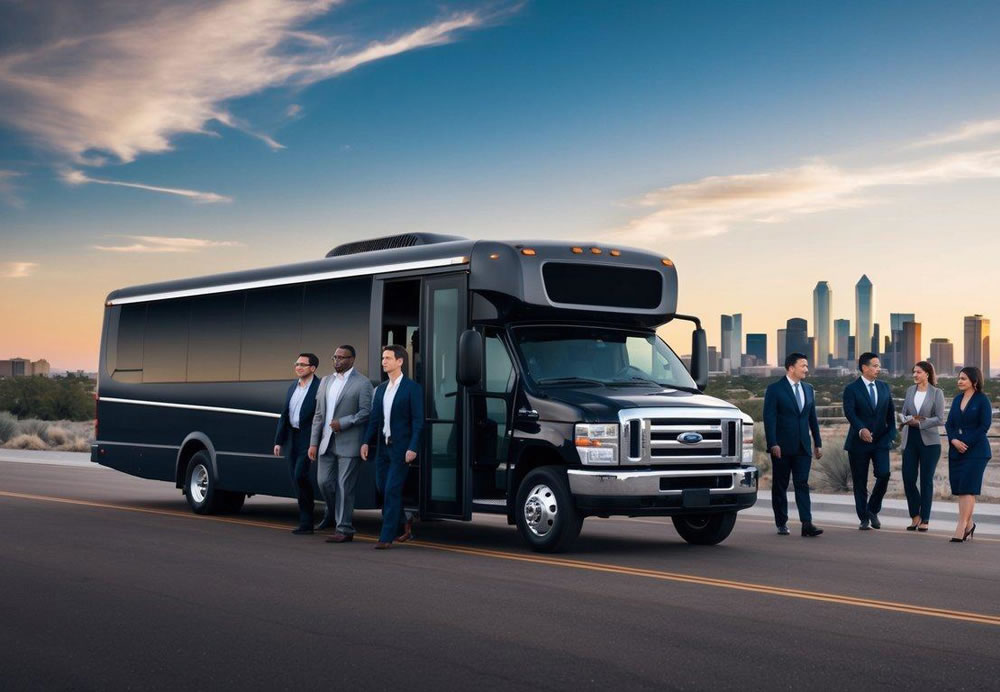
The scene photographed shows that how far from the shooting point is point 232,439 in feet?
58.2

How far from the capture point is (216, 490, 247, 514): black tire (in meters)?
18.4

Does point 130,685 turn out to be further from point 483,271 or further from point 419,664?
point 483,271

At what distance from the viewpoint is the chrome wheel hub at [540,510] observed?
523 inches

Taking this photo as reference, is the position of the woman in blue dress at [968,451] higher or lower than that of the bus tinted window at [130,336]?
lower

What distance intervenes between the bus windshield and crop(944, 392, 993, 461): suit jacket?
3.43 m

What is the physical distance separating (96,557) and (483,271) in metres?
4.86

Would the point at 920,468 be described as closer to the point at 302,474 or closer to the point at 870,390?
the point at 870,390

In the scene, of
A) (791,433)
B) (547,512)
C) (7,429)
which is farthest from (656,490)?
(7,429)

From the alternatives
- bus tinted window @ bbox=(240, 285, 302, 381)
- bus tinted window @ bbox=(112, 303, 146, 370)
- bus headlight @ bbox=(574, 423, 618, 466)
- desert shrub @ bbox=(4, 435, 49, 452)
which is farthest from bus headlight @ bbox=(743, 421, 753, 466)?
desert shrub @ bbox=(4, 435, 49, 452)

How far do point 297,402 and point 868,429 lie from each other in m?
7.19

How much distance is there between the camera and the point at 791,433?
15898mm

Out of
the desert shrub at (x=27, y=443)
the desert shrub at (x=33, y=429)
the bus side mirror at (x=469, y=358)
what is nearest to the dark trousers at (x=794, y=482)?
the bus side mirror at (x=469, y=358)

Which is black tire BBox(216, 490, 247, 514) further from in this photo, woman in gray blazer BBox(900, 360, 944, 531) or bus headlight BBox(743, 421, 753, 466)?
woman in gray blazer BBox(900, 360, 944, 531)

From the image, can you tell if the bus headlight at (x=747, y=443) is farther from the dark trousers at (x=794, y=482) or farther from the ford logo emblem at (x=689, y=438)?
the dark trousers at (x=794, y=482)
